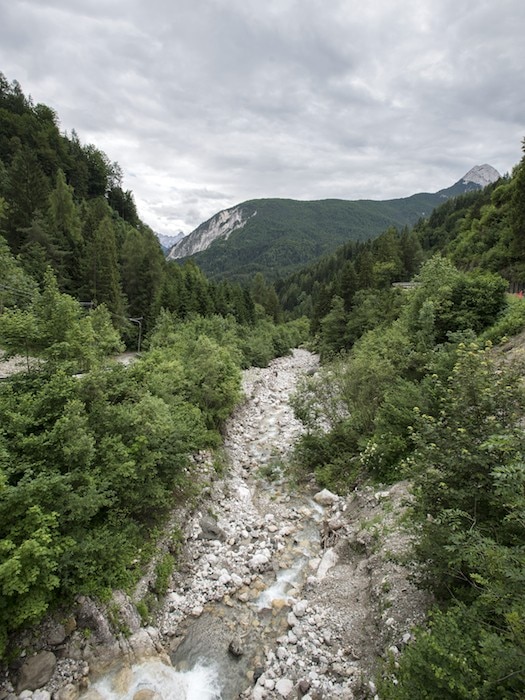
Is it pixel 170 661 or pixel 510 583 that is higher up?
pixel 510 583

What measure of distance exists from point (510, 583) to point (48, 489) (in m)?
9.53

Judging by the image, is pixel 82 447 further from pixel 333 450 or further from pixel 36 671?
pixel 333 450

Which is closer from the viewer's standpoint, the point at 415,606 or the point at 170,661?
the point at 415,606

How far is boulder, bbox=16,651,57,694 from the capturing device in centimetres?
779

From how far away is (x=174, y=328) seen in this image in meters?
39.2

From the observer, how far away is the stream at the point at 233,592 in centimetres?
861

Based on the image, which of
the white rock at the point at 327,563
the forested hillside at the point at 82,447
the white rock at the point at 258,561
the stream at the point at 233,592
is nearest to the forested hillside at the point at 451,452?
the stream at the point at 233,592

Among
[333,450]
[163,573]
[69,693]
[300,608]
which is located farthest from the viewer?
[333,450]

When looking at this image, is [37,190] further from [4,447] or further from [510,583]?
[510,583]

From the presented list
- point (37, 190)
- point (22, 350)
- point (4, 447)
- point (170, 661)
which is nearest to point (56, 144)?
point (37, 190)

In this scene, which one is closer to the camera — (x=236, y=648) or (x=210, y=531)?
(x=236, y=648)

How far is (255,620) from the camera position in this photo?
1039 centimetres

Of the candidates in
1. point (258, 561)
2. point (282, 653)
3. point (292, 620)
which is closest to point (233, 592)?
point (258, 561)

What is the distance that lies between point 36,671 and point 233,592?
5.50 m
